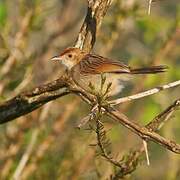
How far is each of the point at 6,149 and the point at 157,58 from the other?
1137mm

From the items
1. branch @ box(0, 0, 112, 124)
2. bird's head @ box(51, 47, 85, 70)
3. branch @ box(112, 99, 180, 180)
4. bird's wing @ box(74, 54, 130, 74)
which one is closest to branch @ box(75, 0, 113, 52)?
branch @ box(0, 0, 112, 124)

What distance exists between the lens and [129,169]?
266cm

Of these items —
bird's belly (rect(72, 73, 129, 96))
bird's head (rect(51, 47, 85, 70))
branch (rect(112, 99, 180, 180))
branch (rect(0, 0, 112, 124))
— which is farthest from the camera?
bird's head (rect(51, 47, 85, 70))

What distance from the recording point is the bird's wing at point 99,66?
3.00m

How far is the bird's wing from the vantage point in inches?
118

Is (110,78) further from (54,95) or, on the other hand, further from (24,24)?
(24,24)

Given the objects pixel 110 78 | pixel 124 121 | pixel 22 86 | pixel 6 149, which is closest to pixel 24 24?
pixel 22 86

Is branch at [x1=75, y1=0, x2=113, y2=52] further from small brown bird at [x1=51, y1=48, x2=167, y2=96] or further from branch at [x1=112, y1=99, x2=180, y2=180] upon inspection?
branch at [x1=112, y1=99, x2=180, y2=180]

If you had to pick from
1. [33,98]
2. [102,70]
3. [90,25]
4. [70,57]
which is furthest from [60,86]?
[70,57]

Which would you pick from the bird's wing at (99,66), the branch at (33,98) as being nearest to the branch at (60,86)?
the branch at (33,98)

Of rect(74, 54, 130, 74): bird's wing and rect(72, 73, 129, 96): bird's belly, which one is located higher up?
rect(74, 54, 130, 74): bird's wing

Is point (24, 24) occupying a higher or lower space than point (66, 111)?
higher

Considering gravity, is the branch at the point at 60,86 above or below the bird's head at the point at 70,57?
below

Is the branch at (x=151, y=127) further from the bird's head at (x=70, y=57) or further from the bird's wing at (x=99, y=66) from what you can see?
the bird's head at (x=70, y=57)
